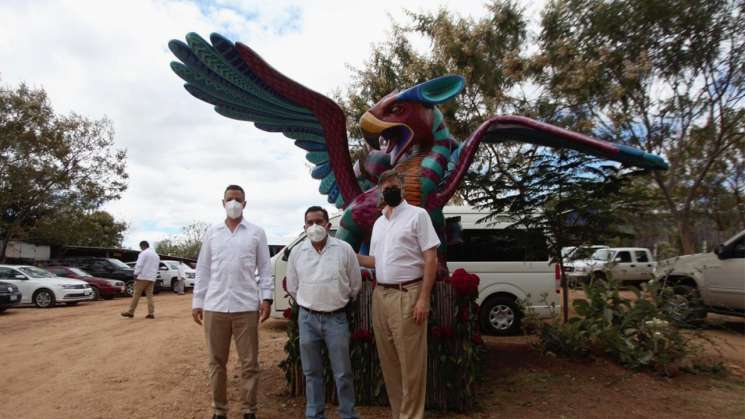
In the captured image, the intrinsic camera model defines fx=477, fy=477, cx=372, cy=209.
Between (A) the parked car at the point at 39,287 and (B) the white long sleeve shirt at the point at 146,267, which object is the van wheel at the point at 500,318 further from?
(A) the parked car at the point at 39,287

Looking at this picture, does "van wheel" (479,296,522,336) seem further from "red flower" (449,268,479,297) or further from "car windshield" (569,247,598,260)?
"red flower" (449,268,479,297)

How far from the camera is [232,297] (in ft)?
11.6

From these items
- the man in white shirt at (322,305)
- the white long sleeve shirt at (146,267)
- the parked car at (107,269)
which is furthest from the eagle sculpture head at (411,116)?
the parked car at (107,269)

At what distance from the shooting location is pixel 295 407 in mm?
4188

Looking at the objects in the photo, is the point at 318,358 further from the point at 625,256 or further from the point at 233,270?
the point at 625,256

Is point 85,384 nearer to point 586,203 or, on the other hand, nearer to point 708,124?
point 586,203

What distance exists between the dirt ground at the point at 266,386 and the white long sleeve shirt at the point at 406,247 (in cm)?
146

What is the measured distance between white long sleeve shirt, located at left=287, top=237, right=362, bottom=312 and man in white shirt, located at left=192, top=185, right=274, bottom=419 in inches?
10.0

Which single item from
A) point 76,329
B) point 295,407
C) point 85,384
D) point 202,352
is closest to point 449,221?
point 295,407

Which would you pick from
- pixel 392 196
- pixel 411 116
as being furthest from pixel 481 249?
pixel 392 196

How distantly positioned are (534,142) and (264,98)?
296 cm

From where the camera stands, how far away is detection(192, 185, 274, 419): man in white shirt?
357 cm

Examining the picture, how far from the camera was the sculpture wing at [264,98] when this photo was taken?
442cm

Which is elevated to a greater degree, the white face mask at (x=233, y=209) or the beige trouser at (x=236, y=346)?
the white face mask at (x=233, y=209)
